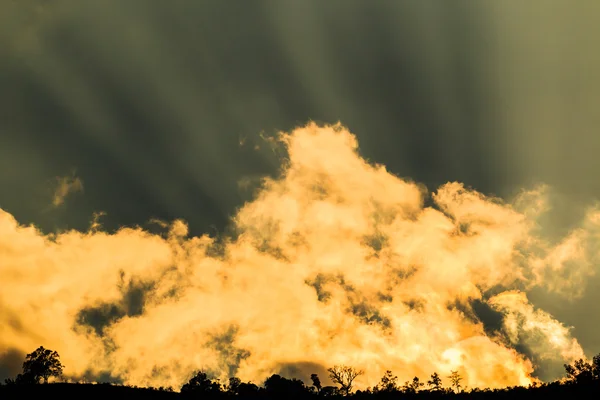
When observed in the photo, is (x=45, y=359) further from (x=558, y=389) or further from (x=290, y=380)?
(x=558, y=389)

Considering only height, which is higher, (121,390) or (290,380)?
(290,380)

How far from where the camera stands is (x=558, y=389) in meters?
70.9

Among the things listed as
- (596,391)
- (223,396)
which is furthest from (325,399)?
(596,391)

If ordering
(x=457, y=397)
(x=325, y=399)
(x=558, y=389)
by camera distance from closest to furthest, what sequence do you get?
(x=558, y=389) → (x=457, y=397) → (x=325, y=399)

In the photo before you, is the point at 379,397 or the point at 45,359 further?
the point at 45,359

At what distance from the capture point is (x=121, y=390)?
85625 mm

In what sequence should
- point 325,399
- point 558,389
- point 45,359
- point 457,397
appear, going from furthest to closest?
point 45,359, point 325,399, point 457,397, point 558,389

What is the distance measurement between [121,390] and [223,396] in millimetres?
21093

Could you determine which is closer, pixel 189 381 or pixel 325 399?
pixel 325 399

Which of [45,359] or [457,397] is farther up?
[45,359]

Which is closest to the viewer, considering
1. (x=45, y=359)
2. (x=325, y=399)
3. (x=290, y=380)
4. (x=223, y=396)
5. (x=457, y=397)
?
(x=457, y=397)

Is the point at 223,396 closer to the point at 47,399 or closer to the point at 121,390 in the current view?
the point at 121,390

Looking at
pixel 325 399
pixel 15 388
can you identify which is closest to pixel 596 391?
pixel 325 399

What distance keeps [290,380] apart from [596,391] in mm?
136292
